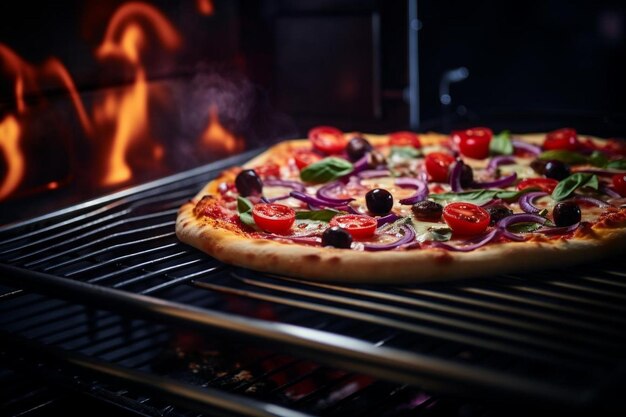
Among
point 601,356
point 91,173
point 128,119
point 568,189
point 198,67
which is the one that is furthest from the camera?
point 198,67

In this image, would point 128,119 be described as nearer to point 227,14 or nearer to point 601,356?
point 227,14

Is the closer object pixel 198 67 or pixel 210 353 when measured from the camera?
pixel 210 353

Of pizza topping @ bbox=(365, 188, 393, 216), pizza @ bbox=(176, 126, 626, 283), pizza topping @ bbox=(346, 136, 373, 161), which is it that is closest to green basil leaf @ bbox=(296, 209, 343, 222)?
pizza @ bbox=(176, 126, 626, 283)

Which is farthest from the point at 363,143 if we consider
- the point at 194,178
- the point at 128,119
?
the point at 128,119

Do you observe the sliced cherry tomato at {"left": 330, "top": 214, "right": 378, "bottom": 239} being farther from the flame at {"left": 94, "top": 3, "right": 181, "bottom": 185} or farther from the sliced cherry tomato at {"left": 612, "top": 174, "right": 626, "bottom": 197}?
the flame at {"left": 94, "top": 3, "right": 181, "bottom": 185}

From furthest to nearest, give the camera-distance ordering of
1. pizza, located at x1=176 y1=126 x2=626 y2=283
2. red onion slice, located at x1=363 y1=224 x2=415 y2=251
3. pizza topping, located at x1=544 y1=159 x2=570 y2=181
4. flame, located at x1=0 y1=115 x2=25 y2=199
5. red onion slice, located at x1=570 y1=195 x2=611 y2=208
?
pizza topping, located at x1=544 y1=159 x2=570 y2=181, flame, located at x1=0 y1=115 x2=25 y2=199, red onion slice, located at x1=570 y1=195 x2=611 y2=208, red onion slice, located at x1=363 y1=224 x2=415 y2=251, pizza, located at x1=176 y1=126 x2=626 y2=283

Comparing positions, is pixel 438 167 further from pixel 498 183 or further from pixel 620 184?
pixel 620 184

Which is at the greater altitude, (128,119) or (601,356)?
(128,119)
